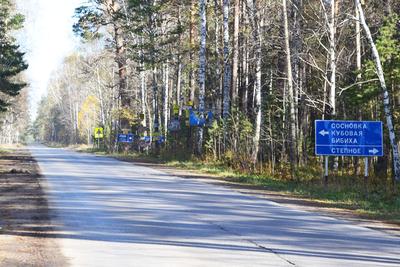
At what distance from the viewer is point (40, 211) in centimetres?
1299

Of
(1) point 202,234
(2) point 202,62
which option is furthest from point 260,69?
(1) point 202,234

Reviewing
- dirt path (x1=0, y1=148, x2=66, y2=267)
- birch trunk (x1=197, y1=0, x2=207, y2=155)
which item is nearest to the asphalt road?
dirt path (x1=0, y1=148, x2=66, y2=267)

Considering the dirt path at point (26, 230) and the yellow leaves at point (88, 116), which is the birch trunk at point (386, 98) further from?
the yellow leaves at point (88, 116)

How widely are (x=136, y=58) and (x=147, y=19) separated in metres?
3.00

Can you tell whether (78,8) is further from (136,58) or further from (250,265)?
(250,265)

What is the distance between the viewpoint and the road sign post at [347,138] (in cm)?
1911

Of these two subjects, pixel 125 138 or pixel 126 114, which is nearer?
pixel 126 114

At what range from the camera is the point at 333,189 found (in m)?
18.8

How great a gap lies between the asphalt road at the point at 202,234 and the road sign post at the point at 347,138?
13.5 feet

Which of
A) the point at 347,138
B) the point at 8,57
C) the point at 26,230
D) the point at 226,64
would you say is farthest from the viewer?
the point at 8,57

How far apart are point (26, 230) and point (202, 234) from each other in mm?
3317

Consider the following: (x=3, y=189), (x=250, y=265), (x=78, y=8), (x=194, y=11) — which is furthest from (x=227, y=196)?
(x=78, y=8)

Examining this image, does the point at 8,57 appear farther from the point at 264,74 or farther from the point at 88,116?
the point at 88,116

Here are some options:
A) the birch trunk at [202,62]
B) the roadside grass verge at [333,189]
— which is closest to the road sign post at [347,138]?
the roadside grass verge at [333,189]
